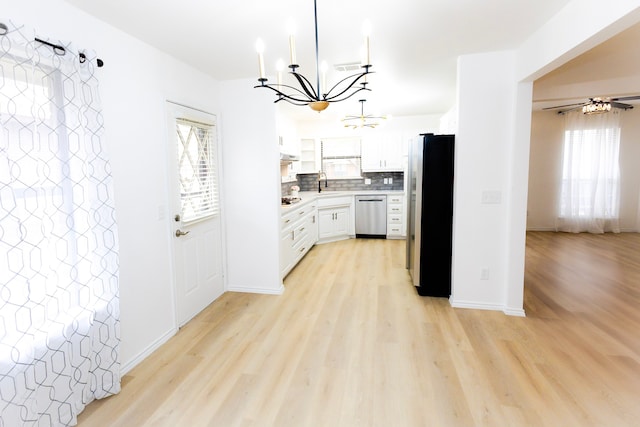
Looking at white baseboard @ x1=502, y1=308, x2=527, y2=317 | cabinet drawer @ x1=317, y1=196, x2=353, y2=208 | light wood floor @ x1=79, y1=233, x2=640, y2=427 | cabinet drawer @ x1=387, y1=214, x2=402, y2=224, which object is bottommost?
light wood floor @ x1=79, y1=233, x2=640, y2=427

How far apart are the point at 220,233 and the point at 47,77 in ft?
7.18

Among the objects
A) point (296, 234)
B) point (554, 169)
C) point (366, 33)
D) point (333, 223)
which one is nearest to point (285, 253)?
point (296, 234)

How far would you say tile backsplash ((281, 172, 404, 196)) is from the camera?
6.85 m

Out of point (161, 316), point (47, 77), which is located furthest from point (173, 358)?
point (47, 77)

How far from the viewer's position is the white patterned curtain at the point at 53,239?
1.58m

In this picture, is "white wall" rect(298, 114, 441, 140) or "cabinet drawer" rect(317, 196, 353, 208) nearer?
"cabinet drawer" rect(317, 196, 353, 208)

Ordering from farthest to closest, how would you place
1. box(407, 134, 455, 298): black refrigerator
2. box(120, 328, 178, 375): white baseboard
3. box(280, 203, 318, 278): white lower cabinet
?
box(280, 203, 318, 278): white lower cabinet < box(407, 134, 455, 298): black refrigerator < box(120, 328, 178, 375): white baseboard

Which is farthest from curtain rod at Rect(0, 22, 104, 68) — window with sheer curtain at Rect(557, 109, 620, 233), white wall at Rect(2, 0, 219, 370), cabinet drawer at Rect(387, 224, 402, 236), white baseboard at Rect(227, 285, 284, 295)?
window with sheer curtain at Rect(557, 109, 620, 233)

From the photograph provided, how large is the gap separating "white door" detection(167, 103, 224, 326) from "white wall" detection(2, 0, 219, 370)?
0.38 ft

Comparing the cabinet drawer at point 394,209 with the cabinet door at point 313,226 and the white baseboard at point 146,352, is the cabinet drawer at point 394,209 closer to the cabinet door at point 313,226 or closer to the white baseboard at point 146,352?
the cabinet door at point 313,226

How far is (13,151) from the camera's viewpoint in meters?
1.60

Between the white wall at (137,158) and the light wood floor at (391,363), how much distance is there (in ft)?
0.95

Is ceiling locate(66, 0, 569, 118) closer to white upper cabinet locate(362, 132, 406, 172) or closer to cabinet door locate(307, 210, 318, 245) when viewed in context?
cabinet door locate(307, 210, 318, 245)

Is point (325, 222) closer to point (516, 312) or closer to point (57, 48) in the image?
point (516, 312)
